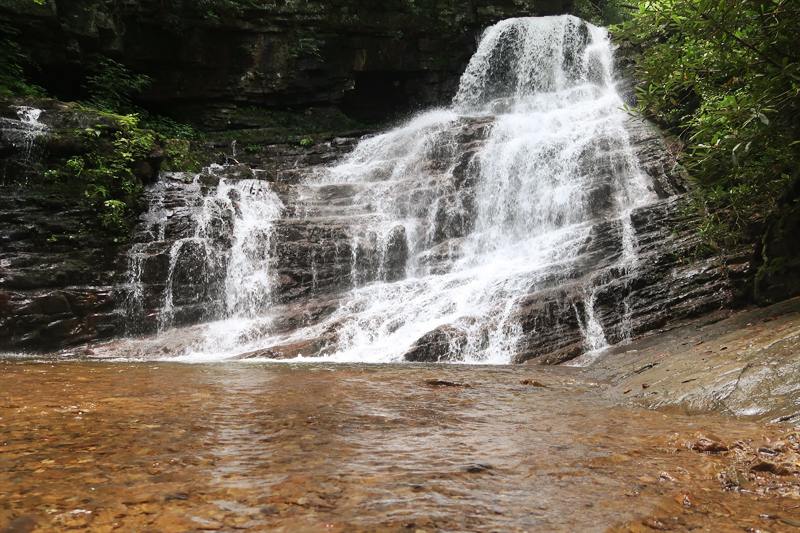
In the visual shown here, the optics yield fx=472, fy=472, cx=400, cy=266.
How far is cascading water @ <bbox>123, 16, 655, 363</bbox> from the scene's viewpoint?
9000 mm

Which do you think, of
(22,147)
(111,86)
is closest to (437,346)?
(22,147)

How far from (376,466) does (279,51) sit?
2046 cm

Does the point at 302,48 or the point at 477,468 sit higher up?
the point at 302,48

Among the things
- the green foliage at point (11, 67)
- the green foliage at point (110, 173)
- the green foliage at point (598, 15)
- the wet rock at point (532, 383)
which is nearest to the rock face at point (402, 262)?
the green foliage at point (110, 173)

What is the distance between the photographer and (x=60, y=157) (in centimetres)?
1122

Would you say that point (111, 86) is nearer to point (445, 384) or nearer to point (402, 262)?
point (402, 262)

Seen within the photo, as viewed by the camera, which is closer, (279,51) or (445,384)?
(445,384)

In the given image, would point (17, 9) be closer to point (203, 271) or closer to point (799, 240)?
point (203, 271)

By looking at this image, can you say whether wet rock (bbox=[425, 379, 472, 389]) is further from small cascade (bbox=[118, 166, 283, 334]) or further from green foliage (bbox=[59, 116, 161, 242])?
green foliage (bbox=[59, 116, 161, 242])

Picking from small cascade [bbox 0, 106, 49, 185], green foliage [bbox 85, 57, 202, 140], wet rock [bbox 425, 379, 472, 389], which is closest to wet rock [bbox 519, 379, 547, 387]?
wet rock [bbox 425, 379, 472, 389]

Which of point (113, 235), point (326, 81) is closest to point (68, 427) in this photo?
point (113, 235)

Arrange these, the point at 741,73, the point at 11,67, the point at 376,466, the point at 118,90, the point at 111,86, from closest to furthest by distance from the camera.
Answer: the point at 376,466 → the point at 741,73 → the point at 11,67 → the point at 111,86 → the point at 118,90

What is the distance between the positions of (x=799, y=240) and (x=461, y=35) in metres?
18.0

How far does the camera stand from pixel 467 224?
13.2 m
